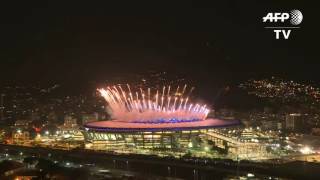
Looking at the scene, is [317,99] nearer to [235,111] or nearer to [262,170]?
[235,111]

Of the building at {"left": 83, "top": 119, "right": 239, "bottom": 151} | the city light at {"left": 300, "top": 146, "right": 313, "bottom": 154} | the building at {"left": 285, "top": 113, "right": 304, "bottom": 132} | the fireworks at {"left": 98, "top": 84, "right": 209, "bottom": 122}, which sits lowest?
the city light at {"left": 300, "top": 146, "right": 313, "bottom": 154}

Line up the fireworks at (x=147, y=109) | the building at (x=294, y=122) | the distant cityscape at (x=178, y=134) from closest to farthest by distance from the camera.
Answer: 1. the distant cityscape at (x=178, y=134)
2. the fireworks at (x=147, y=109)
3. the building at (x=294, y=122)

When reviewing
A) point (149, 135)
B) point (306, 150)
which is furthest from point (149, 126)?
point (306, 150)

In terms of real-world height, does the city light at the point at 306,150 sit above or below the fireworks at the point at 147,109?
below

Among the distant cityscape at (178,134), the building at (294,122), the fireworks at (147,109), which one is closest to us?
the distant cityscape at (178,134)

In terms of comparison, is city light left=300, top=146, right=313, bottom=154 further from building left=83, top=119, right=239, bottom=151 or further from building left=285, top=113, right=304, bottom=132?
building left=285, top=113, right=304, bottom=132

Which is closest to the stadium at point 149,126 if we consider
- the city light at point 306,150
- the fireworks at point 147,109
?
the fireworks at point 147,109

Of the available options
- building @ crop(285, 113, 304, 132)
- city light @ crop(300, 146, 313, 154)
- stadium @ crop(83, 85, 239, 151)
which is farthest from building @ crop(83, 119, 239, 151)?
building @ crop(285, 113, 304, 132)

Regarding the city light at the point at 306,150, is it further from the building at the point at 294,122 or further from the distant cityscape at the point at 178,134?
the building at the point at 294,122

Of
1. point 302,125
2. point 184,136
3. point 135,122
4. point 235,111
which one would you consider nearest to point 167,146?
point 184,136

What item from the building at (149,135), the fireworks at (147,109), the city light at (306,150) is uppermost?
the fireworks at (147,109)
